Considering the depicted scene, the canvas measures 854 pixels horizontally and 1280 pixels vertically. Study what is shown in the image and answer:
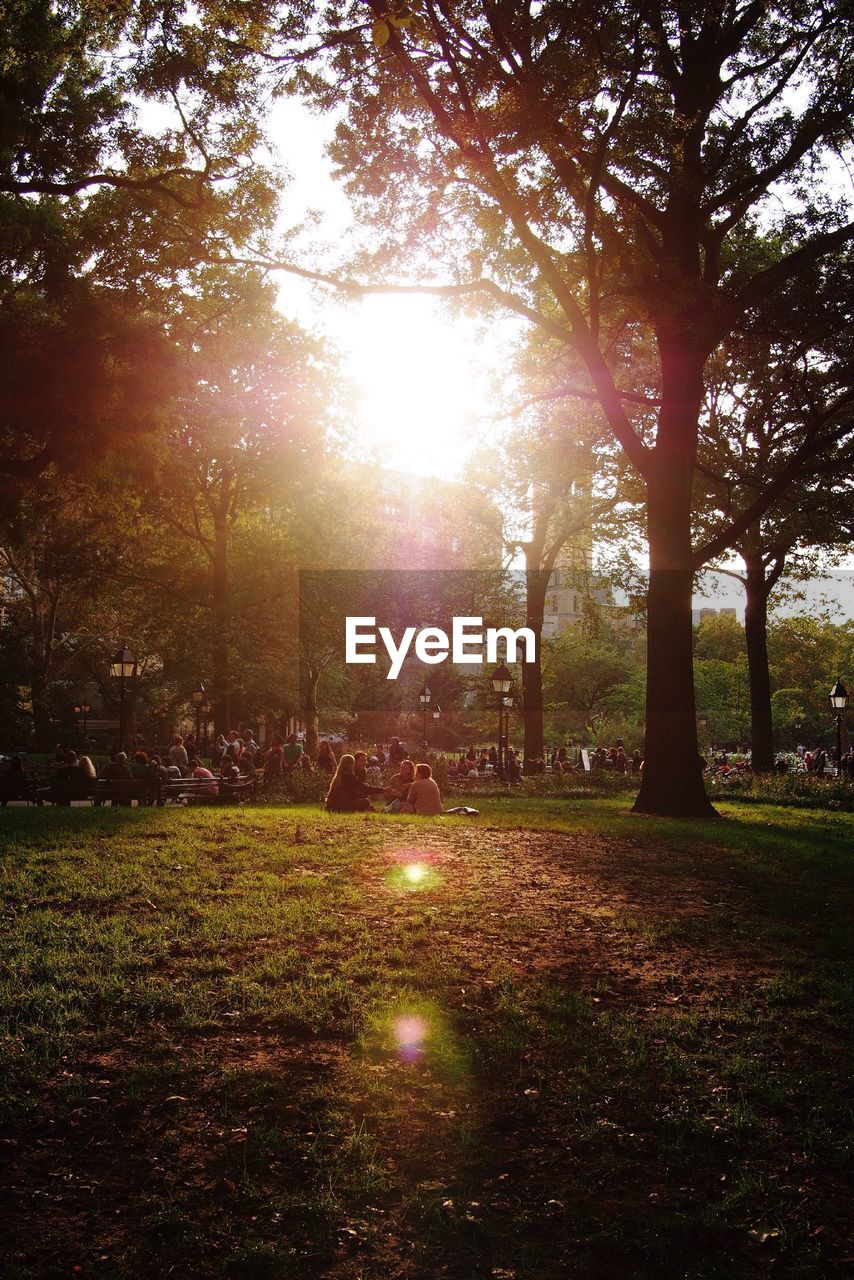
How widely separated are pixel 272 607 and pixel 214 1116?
29.3 m

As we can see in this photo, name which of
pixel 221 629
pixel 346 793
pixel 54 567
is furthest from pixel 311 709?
pixel 346 793

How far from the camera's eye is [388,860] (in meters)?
10.1

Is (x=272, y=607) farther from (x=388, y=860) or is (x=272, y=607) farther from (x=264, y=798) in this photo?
(x=388, y=860)

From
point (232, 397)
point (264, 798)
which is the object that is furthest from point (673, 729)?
point (232, 397)

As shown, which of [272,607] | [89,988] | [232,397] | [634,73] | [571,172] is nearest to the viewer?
[89,988]

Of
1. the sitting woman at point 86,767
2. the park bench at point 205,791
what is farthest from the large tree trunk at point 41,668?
the sitting woman at point 86,767

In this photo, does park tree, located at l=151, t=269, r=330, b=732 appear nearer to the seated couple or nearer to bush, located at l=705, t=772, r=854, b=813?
the seated couple

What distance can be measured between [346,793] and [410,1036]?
37.5 ft

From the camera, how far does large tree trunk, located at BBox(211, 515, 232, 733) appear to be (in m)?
28.2

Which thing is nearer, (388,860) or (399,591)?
(388,860)

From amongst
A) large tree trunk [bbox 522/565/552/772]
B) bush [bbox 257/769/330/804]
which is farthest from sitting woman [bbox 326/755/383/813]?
large tree trunk [bbox 522/565/552/772]

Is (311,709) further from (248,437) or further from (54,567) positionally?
(248,437)

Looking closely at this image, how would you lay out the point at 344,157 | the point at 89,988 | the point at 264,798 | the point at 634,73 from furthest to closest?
the point at 264,798 < the point at 344,157 < the point at 634,73 < the point at 89,988

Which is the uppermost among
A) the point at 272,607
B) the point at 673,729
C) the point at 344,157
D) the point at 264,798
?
the point at 344,157
